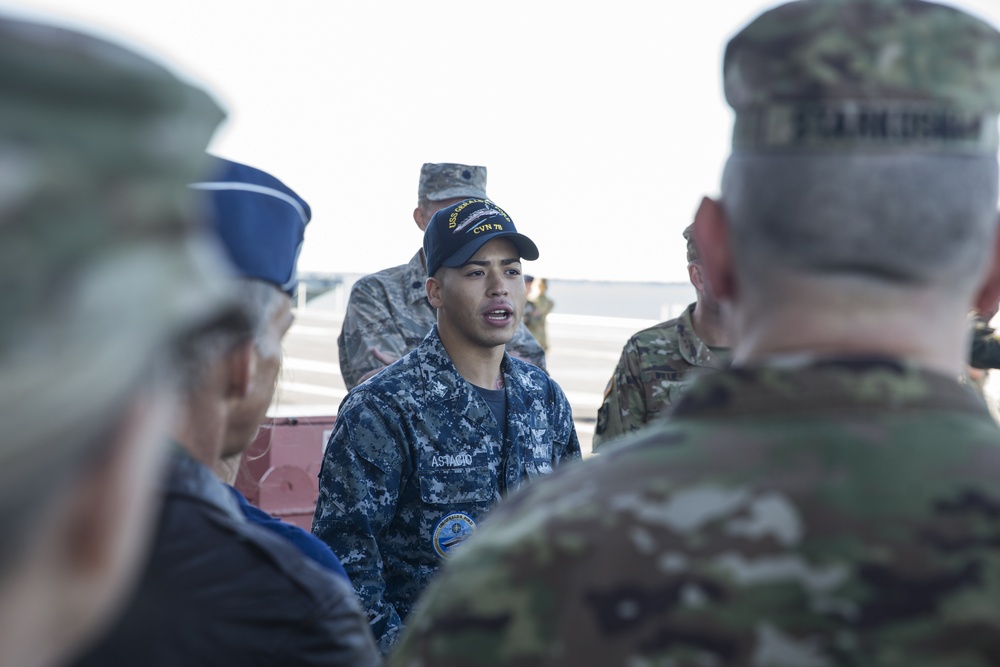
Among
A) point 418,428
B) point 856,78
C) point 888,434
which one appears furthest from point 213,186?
point 418,428

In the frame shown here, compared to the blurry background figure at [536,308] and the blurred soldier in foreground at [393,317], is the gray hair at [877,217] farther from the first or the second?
the blurry background figure at [536,308]

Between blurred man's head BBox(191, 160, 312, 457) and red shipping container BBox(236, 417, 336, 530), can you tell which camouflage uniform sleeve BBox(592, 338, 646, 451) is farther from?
blurred man's head BBox(191, 160, 312, 457)

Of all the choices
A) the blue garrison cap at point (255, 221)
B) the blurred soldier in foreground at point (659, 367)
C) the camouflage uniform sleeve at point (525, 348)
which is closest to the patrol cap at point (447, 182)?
the camouflage uniform sleeve at point (525, 348)

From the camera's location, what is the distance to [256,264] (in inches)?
64.7

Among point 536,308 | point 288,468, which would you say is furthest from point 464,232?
point 536,308

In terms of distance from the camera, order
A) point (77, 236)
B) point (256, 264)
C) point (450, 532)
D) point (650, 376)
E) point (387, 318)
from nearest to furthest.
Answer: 1. point (77, 236)
2. point (256, 264)
3. point (450, 532)
4. point (650, 376)
5. point (387, 318)

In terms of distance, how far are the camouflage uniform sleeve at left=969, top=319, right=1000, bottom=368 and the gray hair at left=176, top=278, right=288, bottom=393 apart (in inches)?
192

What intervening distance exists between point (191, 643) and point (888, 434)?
88 cm

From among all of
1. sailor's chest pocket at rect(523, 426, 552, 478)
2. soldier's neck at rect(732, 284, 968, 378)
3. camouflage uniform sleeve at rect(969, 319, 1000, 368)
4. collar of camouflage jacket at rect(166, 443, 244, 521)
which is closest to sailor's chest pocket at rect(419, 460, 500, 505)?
sailor's chest pocket at rect(523, 426, 552, 478)

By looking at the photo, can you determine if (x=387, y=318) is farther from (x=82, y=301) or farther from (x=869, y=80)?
(x=82, y=301)

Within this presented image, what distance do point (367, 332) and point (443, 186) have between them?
1017mm

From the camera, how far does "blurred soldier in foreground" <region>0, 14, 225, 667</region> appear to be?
1.62 feet

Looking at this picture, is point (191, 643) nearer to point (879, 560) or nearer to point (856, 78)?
point (879, 560)

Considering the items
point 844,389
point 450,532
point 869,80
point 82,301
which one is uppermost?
point 869,80
